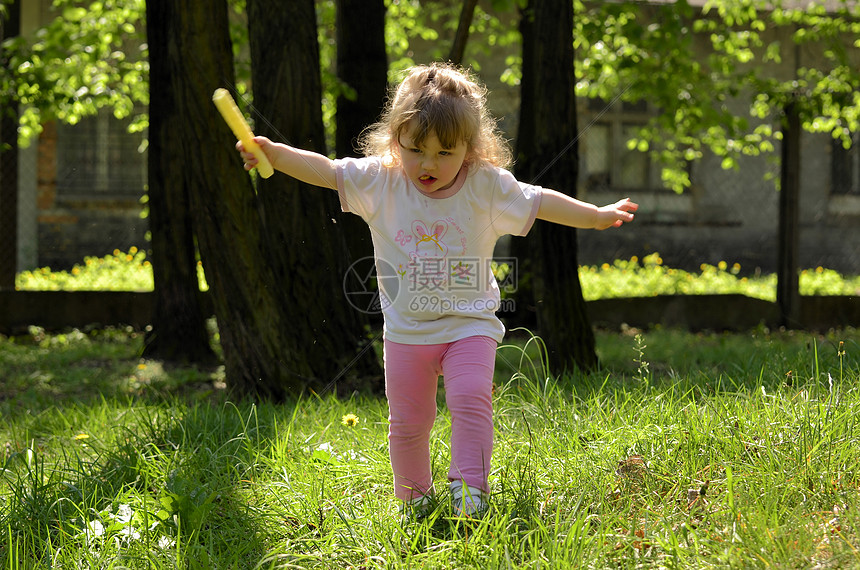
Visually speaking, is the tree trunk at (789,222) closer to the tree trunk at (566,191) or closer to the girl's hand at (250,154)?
the tree trunk at (566,191)

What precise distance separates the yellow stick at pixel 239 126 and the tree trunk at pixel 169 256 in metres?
3.74

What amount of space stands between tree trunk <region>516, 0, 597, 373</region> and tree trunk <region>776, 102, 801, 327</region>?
4303 mm

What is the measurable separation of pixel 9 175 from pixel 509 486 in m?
6.89

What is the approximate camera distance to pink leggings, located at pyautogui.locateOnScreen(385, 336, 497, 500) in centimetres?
246

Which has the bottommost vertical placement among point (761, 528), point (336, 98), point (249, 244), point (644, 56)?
point (761, 528)

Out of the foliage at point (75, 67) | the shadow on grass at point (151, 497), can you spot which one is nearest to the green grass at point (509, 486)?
the shadow on grass at point (151, 497)

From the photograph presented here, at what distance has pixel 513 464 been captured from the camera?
2768 mm

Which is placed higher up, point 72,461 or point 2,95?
point 2,95

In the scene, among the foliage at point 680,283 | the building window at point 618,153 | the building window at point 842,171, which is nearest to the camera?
the foliage at point 680,283

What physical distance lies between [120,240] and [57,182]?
112cm

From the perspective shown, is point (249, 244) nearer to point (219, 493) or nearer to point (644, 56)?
point (219, 493)

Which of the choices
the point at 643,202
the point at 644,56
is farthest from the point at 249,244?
the point at 643,202

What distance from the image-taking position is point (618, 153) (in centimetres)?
1302

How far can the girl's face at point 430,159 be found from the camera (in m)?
2.52
